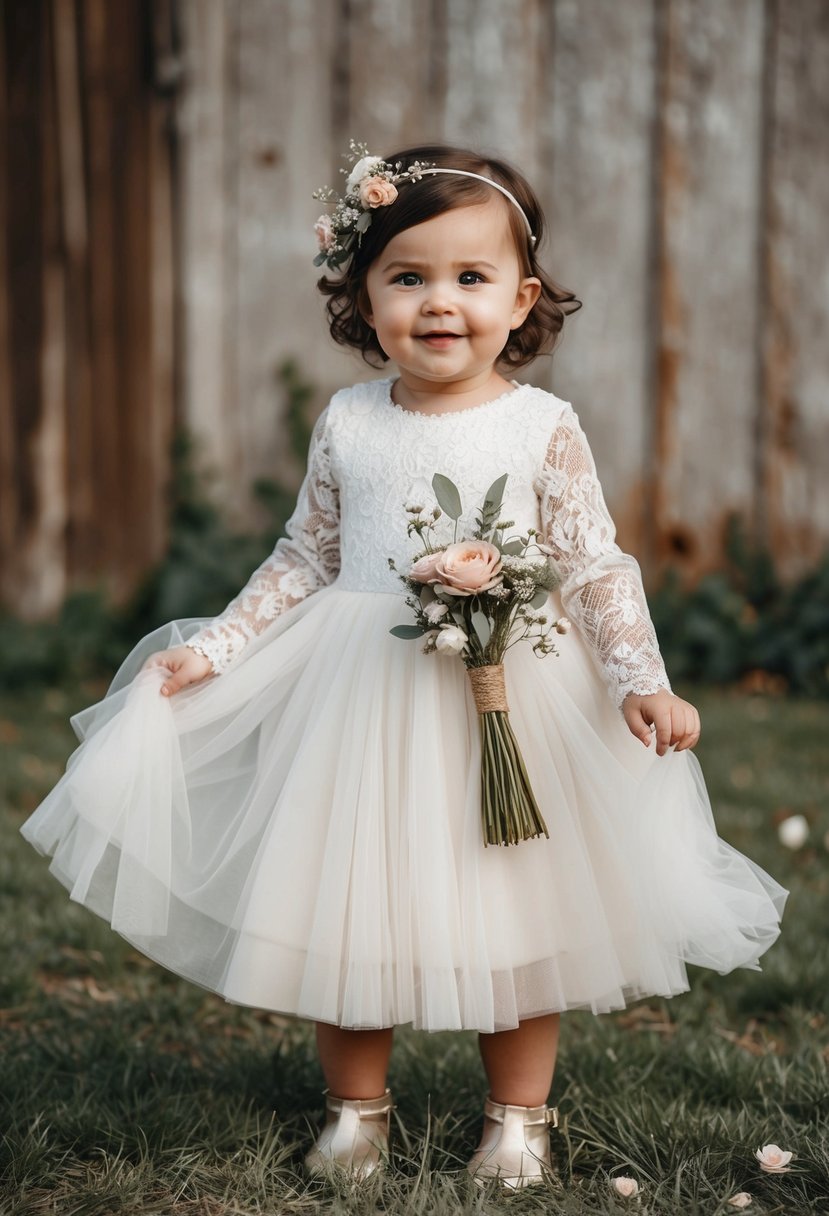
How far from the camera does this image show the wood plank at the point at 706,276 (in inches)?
216

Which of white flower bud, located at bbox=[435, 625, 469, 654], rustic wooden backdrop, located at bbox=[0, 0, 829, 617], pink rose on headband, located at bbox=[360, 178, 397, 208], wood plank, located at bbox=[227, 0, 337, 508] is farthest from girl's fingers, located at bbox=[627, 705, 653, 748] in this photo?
rustic wooden backdrop, located at bbox=[0, 0, 829, 617]

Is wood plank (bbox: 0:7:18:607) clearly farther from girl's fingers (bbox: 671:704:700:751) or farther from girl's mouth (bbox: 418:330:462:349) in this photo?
girl's fingers (bbox: 671:704:700:751)

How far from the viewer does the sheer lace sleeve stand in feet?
7.66

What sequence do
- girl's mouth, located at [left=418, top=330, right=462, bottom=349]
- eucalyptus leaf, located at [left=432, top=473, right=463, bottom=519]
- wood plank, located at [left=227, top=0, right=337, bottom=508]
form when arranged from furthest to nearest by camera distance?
wood plank, located at [left=227, top=0, right=337, bottom=508] → girl's mouth, located at [left=418, top=330, right=462, bottom=349] → eucalyptus leaf, located at [left=432, top=473, right=463, bottom=519]

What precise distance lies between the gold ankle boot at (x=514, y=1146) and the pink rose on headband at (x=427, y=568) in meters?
0.85

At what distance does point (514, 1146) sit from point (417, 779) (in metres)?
0.61

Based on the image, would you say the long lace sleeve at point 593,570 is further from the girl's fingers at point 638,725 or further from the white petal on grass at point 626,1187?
the white petal on grass at point 626,1187

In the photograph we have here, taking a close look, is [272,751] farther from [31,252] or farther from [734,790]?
[31,252]

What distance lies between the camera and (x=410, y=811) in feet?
6.75

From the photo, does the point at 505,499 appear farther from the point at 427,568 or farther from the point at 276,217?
the point at 276,217

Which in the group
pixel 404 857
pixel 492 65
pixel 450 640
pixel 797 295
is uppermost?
pixel 492 65

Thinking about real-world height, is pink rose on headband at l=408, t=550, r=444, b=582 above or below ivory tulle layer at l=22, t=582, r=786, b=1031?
above

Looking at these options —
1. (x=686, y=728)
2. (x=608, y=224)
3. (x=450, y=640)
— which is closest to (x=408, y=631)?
(x=450, y=640)

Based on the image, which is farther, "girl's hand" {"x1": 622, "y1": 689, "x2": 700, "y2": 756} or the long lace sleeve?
the long lace sleeve
